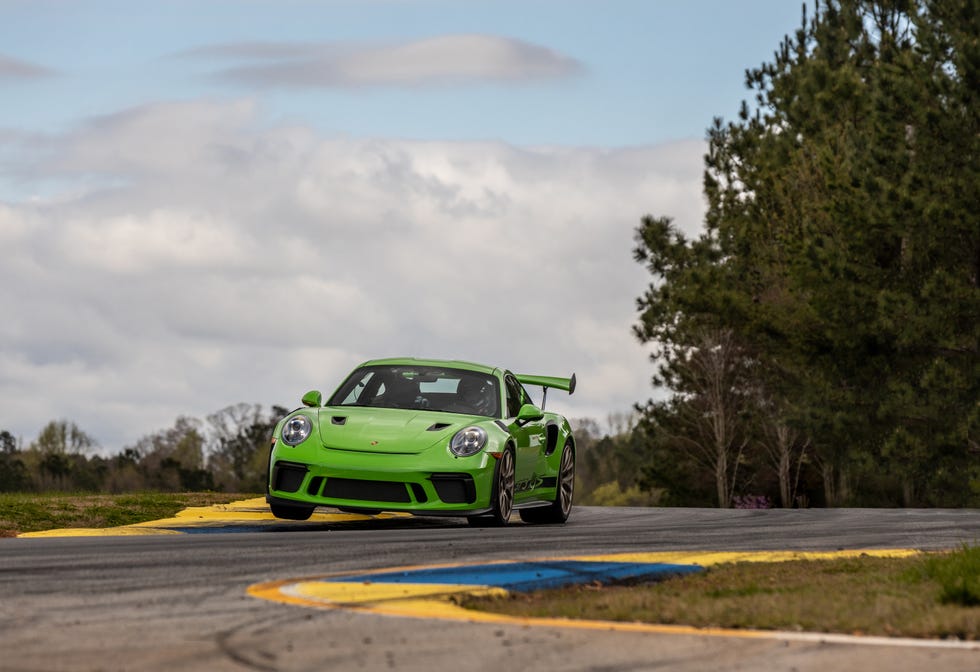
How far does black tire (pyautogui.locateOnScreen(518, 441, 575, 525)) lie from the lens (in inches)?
604

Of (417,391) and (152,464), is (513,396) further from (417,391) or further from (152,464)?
(152,464)

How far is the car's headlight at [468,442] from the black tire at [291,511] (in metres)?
1.37

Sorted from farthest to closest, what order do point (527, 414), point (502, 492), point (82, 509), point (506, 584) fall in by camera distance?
point (82, 509), point (527, 414), point (502, 492), point (506, 584)

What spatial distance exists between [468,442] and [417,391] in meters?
1.43

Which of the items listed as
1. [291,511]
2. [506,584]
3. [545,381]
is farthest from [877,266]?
[506,584]

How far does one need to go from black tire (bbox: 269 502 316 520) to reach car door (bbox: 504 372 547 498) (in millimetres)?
1975

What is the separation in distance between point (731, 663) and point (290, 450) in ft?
25.7

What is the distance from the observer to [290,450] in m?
13.0

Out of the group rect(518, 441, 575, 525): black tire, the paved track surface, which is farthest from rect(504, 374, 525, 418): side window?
the paved track surface

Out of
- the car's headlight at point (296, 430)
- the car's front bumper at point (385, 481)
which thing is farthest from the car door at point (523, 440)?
the car's headlight at point (296, 430)

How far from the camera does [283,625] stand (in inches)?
252

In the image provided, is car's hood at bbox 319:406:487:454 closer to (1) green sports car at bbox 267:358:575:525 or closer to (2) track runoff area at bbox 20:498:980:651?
(1) green sports car at bbox 267:358:575:525

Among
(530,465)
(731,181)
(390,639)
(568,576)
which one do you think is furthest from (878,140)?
(390,639)

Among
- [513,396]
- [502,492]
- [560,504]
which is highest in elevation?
[513,396]
